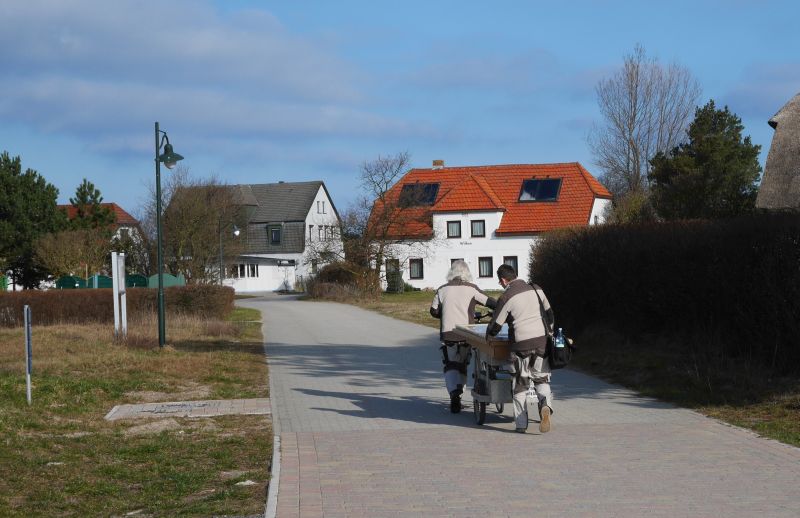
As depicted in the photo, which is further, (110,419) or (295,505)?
(110,419)

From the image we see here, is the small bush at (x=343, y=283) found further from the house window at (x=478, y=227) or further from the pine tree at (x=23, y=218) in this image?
the pine tree at (x=23, y=218)

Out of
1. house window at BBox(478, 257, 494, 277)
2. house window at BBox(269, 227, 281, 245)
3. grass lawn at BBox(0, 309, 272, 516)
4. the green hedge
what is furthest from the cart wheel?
house window at BBox(269, 227, 281, 245)

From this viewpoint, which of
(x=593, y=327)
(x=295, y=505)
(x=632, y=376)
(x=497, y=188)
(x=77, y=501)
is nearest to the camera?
(x=295, y=505)

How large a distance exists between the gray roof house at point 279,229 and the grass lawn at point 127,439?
184 feet

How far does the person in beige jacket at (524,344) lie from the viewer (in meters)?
10.2

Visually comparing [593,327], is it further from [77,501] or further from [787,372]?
[77,501]

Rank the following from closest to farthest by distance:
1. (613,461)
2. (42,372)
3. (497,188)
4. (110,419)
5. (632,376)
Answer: (613,461) < (110,419) < (632,376) < (42,372) < (497,188)

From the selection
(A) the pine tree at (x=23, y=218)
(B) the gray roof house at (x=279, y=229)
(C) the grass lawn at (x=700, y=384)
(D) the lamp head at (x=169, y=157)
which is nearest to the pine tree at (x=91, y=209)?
(A) the pine tree at (x=23, y=218)

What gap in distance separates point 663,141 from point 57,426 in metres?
54.6

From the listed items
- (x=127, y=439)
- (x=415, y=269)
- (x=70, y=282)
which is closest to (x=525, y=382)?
(x=127, y=439)

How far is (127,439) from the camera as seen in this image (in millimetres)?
10602

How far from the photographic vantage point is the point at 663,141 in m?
61.7

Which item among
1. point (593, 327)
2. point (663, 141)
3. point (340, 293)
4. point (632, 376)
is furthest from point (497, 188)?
point (632, 376)

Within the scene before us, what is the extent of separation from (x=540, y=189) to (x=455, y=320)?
54167mm
